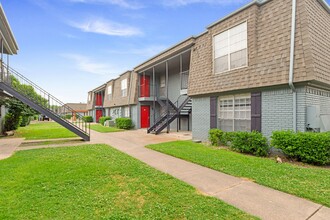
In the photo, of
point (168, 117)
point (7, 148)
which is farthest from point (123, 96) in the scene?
point (7, 148)

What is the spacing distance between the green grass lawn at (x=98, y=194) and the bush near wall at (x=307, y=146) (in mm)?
4282

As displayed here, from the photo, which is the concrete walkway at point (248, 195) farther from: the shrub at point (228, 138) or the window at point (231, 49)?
the window at point (231, 49)

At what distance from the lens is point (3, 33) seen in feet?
35.2

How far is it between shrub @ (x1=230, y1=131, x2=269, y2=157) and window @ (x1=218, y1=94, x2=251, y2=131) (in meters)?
1.03

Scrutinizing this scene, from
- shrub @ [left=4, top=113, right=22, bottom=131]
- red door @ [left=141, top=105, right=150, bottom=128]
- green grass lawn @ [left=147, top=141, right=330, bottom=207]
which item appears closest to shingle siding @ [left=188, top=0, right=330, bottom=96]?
green grass lawn @ [left=147, top=141, right=330, bottom=207]

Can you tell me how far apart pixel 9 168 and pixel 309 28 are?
11.1 m

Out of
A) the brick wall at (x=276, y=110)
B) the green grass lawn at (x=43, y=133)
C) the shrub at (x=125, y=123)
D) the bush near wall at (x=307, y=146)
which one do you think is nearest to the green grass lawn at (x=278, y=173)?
the bush near wall at (x=307, y=146)

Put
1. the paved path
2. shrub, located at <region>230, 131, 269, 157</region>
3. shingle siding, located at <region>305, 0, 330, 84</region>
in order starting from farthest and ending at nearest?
shrub, located at <region>230, 131, 269, 157</region> → the paved path → shingle siding, located at <region>305, 0, 330, 84</region>

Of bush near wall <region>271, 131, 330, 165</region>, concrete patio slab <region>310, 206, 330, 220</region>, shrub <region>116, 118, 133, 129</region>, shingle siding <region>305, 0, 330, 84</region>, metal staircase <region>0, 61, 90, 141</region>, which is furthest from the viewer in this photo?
shrub <region>116, 118, 133, 129</region>

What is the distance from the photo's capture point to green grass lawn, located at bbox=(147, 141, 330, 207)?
12.6ft

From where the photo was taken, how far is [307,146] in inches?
229

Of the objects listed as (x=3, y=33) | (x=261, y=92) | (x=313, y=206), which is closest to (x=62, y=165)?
(x=313, y=206)

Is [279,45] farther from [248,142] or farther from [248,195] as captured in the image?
[248,195]

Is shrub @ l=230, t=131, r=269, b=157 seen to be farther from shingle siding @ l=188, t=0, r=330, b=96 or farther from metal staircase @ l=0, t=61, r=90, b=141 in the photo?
metal staircase @ l=0, t=61, r=90, b=141
